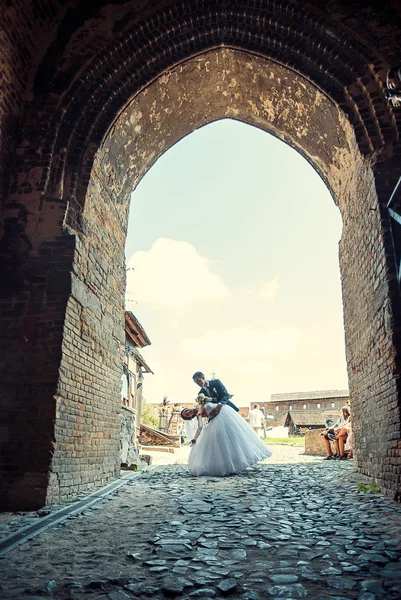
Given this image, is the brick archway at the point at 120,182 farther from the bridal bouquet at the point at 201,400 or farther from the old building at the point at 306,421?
the old building at the point at 306,421

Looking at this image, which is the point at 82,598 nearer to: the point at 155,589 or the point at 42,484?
the point at 155,589

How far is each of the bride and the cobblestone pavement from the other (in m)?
2.46

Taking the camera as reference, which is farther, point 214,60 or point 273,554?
point 214,60

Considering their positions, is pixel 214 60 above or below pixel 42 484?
above

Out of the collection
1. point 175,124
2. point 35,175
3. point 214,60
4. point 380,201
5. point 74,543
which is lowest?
point 74,543

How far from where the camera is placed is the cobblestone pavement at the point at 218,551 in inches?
92.2

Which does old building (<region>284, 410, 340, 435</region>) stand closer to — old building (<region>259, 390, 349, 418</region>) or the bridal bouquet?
old building (<region>259, 390, 349, 418</region>)

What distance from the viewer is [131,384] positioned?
16.6 meters

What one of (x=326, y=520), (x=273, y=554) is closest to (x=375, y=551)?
(x=273, y=554)

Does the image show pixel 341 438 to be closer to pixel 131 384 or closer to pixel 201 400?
pixel 201 400

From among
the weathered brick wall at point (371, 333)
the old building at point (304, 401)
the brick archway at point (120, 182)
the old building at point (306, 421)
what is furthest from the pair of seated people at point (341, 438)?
the old building at point (304, 401)

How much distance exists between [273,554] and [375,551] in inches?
26.2

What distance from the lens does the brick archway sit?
5.54m

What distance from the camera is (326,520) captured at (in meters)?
4.00
